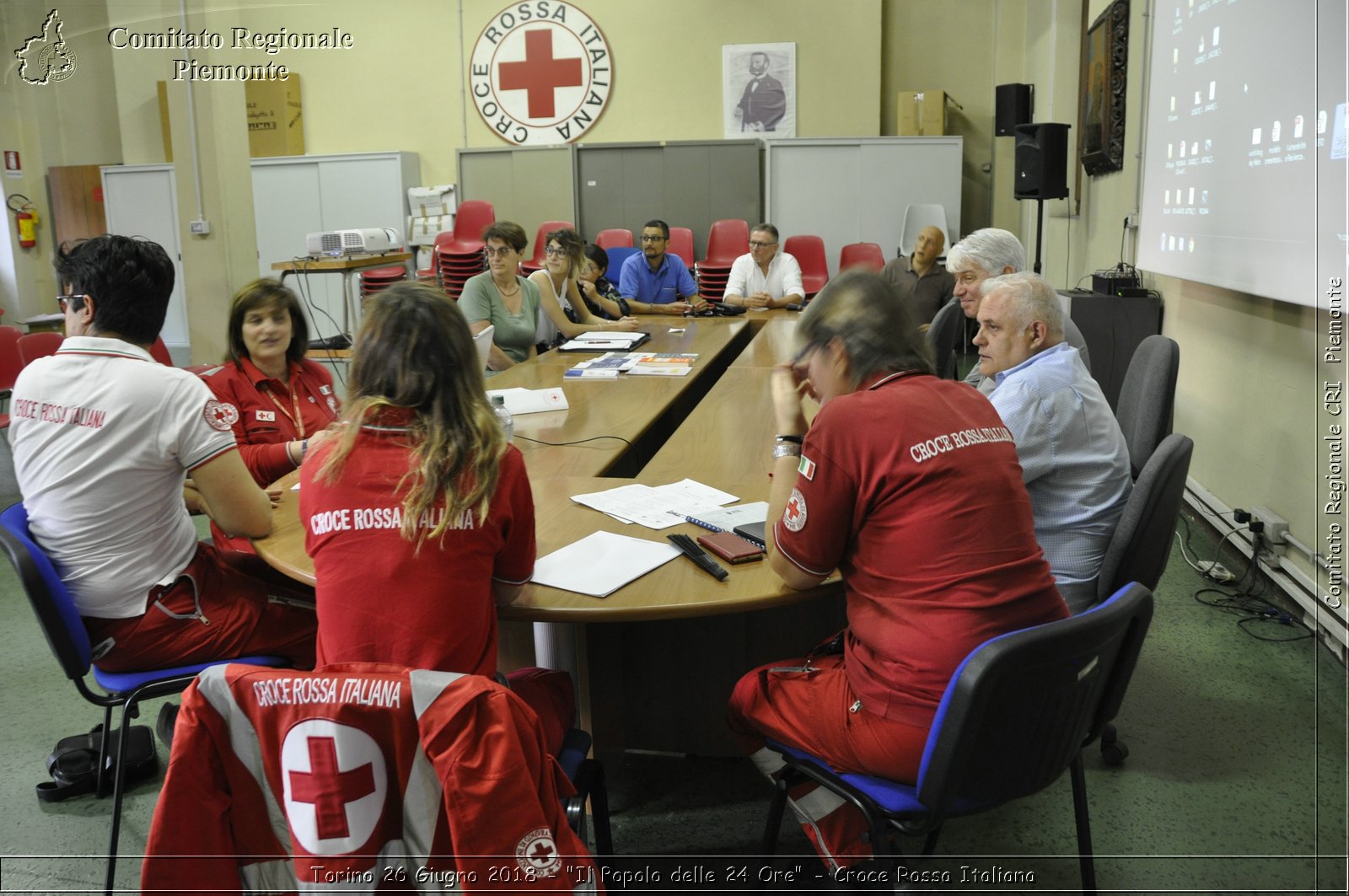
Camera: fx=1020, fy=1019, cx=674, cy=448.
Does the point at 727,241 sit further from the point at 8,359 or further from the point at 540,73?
the point at 8,359

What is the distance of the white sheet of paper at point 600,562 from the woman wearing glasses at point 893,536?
0.28m

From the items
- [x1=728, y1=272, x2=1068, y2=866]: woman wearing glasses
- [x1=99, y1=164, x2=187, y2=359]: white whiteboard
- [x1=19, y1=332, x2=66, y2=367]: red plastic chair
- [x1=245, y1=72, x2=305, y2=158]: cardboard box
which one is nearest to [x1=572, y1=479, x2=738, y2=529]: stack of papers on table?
[x1=728, y1=272, x2=1068, y2=866]: woman wearing glasses

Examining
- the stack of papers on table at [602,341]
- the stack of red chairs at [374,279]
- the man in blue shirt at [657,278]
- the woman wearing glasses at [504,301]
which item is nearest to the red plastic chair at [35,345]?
the woman wearing glasses at [504,301]

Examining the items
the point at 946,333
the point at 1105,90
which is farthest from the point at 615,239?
the point at 946,333

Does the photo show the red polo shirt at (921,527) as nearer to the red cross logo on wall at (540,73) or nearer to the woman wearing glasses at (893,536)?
the woman wearing glasses at (893,536)

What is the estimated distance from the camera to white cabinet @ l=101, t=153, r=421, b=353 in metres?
9.30

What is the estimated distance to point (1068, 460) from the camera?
6.79 ft

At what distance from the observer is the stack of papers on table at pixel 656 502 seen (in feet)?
6.94

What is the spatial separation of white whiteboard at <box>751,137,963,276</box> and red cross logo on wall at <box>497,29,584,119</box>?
2.09m

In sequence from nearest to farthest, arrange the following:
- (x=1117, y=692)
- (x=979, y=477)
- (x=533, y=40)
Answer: (x=979, y=477) → (x=1117, y=692) → (x=533, y=40)

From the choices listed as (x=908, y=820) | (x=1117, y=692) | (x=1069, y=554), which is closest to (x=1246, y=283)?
(x=1069, y=554)

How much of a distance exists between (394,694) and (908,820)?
80 cm

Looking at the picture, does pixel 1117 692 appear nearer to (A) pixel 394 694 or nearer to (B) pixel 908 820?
(B) pixel 908 820

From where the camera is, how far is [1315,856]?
2.06 meters
